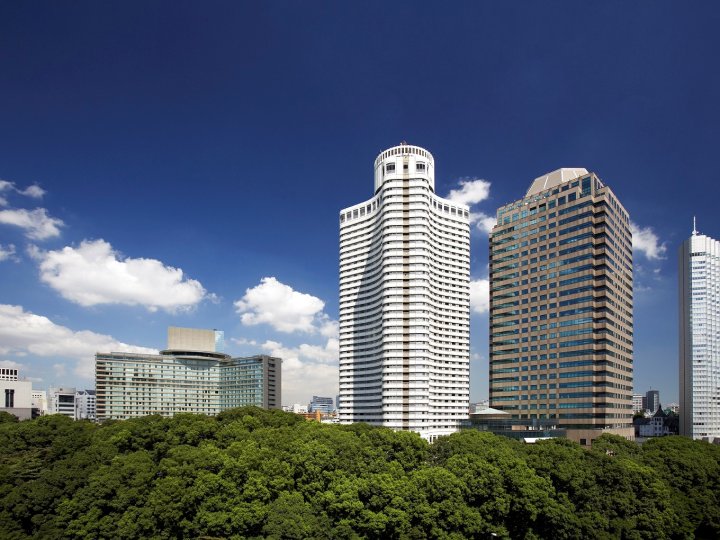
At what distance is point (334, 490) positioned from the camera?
2013 inches

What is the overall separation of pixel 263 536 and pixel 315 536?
4.85 m

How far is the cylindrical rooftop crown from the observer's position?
458 ft

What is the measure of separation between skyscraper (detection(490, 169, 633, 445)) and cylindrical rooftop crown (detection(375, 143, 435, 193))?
31778mm

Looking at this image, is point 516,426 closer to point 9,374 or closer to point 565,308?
point 565,308

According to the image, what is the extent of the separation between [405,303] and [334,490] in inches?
3395

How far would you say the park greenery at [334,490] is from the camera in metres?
49.5

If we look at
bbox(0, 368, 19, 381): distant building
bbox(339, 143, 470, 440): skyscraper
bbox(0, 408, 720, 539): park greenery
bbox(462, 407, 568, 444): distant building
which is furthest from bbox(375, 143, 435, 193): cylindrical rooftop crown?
bbox(0, 368, 19, 381): distant building

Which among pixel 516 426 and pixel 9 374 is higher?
pixel 9 374

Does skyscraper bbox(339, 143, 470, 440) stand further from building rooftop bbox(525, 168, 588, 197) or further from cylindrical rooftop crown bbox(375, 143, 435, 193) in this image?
building rooftop bbox(525, 168, 588, 197)

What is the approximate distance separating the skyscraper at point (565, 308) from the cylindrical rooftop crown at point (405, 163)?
104 ft

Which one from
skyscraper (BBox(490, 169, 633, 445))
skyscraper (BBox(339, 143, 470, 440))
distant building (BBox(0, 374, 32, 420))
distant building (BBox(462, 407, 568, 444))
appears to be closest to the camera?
distant building (BBox(462, 407, 568, 444))

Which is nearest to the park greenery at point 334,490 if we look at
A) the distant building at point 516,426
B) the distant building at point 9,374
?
the distant building at point 516,426

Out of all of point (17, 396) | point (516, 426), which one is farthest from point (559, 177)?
point (17, 396)

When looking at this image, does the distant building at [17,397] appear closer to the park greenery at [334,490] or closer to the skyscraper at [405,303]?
the skyscraper at [405,303]
